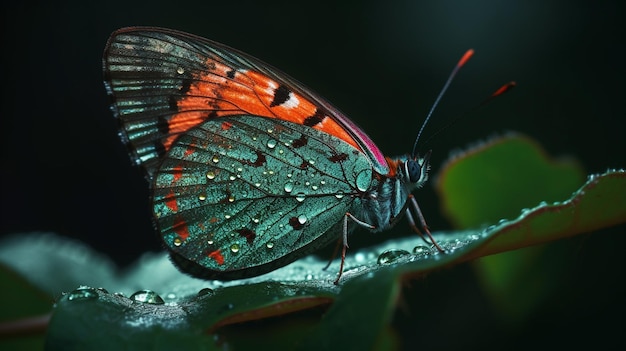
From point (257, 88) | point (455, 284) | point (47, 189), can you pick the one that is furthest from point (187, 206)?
point (47, 189)

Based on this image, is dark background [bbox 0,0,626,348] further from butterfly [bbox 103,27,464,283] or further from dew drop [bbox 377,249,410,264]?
dew drop [bbox 377,249,410,264]

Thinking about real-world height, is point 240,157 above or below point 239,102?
below

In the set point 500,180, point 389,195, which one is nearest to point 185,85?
point 389,195

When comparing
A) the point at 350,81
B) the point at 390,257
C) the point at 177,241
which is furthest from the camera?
the point at 350,81

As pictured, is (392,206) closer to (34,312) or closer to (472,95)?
(34,312)

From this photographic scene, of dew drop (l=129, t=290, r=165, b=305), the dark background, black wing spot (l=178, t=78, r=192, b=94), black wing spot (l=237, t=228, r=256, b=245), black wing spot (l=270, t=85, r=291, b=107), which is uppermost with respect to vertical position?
the dark background

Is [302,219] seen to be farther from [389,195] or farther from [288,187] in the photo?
[389,195]

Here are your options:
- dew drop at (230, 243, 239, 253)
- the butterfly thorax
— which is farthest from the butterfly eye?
dew drop at (230, 243, 239, 253)

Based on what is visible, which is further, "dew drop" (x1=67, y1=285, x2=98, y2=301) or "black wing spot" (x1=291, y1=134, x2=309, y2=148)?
"black wing spot" (x1=291, y1=134, x2=309, y2=148)

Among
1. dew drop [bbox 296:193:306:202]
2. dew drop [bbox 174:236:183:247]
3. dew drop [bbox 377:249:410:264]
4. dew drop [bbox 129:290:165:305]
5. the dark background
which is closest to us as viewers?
dew drop [bbox 129:290:165:305]
